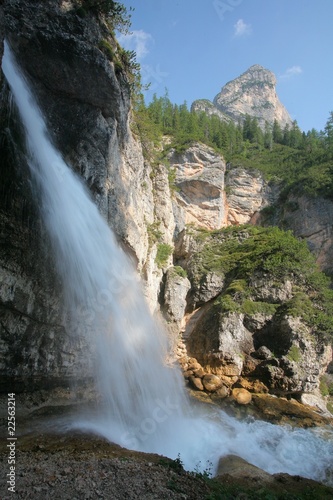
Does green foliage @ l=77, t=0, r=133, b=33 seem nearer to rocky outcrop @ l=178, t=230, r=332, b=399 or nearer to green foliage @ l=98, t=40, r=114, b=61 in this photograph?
green foliage @ l=98, t=40, r=114, b=61

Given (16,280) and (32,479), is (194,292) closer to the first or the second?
(16,280)

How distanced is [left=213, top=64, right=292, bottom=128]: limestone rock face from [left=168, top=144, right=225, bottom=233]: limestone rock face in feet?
326

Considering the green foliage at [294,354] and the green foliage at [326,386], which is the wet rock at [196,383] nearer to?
the green foliage at [294,354]

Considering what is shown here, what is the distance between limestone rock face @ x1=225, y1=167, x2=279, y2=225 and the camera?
4116 centimetres

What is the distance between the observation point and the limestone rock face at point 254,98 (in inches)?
5320

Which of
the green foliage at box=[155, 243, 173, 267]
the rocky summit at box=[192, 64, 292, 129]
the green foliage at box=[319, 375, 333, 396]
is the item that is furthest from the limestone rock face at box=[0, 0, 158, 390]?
the rocky summit at box=[192, 64, 292, 129]

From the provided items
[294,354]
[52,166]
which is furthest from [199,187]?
[52,166]

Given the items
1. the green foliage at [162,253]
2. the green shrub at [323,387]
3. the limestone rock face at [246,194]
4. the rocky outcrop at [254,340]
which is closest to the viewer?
the rocky outcrop at [254,340]

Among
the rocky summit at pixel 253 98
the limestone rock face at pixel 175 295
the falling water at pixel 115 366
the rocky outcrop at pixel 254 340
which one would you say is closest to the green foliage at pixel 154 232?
the limestone rock face at pixel 175 295

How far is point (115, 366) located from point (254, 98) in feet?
499

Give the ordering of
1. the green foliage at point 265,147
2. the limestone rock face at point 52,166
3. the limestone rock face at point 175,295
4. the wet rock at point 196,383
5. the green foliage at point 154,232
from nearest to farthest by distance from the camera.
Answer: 1. the limestone rock face at point 52,166
2. the wet rock at point 196,383
3. the green foliage at point 154,232
4. the limestone rock face at point 175,295
5. the green foliage at point 265,147

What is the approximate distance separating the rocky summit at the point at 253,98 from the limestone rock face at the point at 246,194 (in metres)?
92.7

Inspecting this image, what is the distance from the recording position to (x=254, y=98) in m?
142

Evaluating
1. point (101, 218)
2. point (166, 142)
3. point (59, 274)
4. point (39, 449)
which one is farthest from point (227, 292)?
point (166, 142)
